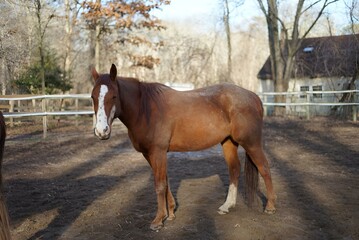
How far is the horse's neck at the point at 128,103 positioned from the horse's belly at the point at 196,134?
1.79ft

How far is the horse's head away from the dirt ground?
1163mm

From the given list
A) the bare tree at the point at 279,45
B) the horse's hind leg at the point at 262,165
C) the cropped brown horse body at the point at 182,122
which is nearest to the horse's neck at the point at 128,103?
the cropped brown horse body at the point at 182,122

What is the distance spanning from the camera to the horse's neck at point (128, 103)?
4.13 meters

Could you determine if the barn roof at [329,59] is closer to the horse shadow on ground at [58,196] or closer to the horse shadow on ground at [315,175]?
the horse shadow on ground at [315,175]

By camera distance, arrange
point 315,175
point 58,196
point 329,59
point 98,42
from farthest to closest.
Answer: point 329,59
point 98,42
point 315,175
point 58,196

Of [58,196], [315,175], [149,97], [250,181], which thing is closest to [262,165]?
[250,181]

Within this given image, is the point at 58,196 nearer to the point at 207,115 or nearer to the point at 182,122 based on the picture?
the point at 182,122

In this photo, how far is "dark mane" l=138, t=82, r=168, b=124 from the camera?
4.24 metres

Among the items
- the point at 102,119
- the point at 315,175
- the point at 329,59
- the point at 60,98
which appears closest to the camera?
the point at 102,119

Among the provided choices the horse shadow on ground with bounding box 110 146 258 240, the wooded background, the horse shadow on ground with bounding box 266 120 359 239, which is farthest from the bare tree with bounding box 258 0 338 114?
the horse shadow on ground with bounding box 110 146 258 240

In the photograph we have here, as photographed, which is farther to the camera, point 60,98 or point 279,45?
point 279,45

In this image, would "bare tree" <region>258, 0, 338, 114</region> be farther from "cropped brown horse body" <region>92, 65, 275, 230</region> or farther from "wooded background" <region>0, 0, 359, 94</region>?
"cropped brown horse body" <region>92, 65, 275, 230</region>

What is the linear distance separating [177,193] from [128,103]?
2001mm

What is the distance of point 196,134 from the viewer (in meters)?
4.46
